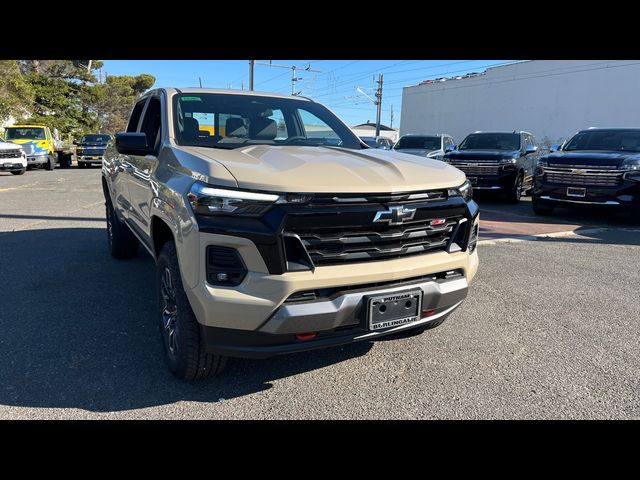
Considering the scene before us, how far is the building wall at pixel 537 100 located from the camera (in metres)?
25.5

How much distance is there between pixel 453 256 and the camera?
290 cm

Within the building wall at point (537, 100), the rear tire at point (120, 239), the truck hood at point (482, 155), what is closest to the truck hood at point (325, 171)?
the rear tire at point (120, 239)

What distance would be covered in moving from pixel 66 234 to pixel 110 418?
5572 millimetres

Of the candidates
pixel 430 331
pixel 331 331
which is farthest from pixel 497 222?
pixel 331 331

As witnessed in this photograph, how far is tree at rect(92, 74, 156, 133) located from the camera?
35.6 metres

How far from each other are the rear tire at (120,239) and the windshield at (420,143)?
34.7 ft

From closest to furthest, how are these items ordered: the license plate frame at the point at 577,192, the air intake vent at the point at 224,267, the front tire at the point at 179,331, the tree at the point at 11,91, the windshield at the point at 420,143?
the air intake vent at the point at 224,267, the front tire at the point at 179,331, the license plate frame at the point at 577,192, the windshield at the point at 420,143, the tree at the point at 11,91

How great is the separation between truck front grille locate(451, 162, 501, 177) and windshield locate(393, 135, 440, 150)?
9.72 feet

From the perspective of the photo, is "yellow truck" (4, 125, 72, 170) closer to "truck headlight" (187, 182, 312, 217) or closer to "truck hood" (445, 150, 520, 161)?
"truck hood" (445, 150, 520, 161)

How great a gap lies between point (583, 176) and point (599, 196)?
1.50 feet

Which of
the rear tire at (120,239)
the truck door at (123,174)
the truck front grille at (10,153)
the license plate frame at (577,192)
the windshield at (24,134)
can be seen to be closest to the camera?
the truck door at (123,174)

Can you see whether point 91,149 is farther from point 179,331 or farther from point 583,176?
point 179,331

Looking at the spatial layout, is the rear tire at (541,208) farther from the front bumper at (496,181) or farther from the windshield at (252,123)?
Result: the windshield at (252,123)

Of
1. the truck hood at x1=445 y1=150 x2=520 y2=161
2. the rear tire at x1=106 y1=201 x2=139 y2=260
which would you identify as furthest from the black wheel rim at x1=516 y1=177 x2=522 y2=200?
the rear tire at x1=106 y1=201 x2=139 y2=260
